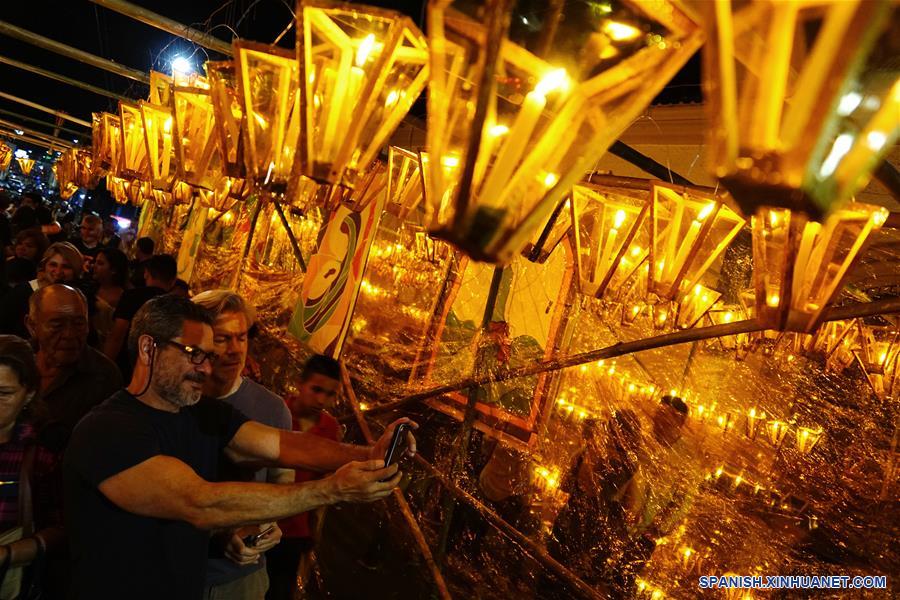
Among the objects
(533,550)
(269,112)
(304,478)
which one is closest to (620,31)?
(269,112)

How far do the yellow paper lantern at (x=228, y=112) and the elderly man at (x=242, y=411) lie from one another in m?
0.87

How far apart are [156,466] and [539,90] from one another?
190cm

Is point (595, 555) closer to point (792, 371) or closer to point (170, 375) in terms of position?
point (792, 371)

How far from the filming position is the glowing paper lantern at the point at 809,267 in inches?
78.5

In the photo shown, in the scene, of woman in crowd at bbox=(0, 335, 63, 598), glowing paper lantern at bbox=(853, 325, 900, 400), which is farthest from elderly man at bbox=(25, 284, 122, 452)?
glowing paper lantern at bbox=(853, 325, 900, 400)

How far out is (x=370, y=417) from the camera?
5762 millimetres

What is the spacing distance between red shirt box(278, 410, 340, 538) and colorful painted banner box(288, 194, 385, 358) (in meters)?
0.51

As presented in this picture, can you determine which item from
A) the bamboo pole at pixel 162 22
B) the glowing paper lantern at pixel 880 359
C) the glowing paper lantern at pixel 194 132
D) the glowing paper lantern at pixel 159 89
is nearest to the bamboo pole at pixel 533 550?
the glowing paper lantern at pixel 194 132

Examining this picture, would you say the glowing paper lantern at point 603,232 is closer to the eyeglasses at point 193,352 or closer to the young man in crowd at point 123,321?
the eyeglasses at point 193,352

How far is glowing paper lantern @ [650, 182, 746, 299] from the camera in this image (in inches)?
121

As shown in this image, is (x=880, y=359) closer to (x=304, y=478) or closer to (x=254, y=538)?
(x=304, y=478)

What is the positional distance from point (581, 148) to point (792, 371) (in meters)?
6.74

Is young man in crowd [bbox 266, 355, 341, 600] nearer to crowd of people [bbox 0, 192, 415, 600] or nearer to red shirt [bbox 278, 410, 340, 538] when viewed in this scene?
red shirt [bbox 278, 410, 340, 538]

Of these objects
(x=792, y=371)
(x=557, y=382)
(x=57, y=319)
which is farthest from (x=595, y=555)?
(x=57, y=319)
